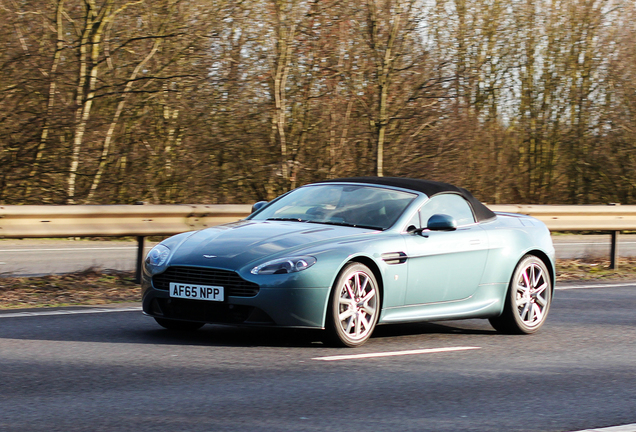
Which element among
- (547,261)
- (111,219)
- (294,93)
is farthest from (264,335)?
(294,93)

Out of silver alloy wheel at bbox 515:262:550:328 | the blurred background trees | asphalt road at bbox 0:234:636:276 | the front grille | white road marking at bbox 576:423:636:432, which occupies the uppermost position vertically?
the blurred background trees

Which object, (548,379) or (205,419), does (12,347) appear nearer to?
(205,419)

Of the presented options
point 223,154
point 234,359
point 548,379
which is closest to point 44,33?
point 223,154

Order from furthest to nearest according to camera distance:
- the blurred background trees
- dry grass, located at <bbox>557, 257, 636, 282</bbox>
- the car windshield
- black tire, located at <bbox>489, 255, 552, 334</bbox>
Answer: the blurred background trees, dry grass, located at <bbox>557, 257, 636, 282</bbox>, black tire, located at <bbox>489, 255, 552, 334</bbox>, the car windshield

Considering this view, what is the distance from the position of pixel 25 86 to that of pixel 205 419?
13381 millimetres

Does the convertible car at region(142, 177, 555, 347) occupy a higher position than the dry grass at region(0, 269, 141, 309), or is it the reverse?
the convertible car at region(142, 177, 555, 347)

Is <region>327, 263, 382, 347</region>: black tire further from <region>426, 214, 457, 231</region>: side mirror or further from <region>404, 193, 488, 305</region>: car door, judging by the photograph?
<region>426, 214, 457, 231</region>: side mirror

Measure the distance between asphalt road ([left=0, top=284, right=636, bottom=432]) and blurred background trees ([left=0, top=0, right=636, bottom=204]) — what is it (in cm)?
965

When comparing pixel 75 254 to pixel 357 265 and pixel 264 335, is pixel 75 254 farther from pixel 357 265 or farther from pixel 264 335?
pixel 357 265

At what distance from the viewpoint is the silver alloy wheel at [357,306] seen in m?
6.90

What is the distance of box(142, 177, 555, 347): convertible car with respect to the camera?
6.69m

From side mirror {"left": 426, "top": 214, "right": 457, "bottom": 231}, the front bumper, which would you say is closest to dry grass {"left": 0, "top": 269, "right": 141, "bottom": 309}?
the front bumper

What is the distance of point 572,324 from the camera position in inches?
349

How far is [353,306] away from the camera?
6.96 meters
